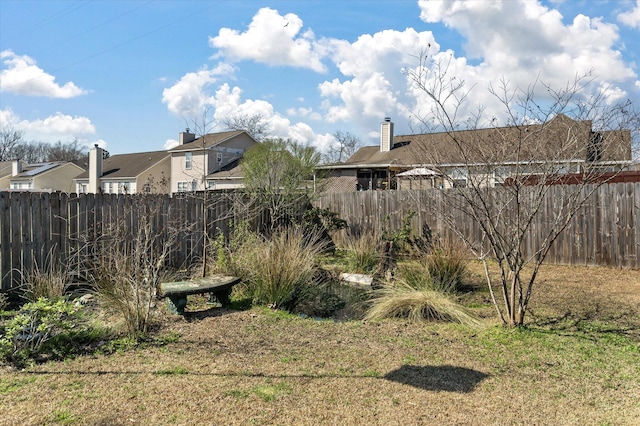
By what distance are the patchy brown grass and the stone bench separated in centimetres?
29

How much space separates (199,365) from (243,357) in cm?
39

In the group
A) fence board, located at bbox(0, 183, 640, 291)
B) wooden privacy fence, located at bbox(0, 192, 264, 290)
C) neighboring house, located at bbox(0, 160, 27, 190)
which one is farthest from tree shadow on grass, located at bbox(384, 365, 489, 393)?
neighboring house, located at bbox(0, 160, 27, 190)

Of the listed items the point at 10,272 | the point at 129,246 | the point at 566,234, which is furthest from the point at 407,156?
the point at 10,272

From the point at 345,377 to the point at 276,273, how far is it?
2.72m

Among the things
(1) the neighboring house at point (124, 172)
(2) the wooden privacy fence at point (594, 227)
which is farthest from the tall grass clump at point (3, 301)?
(1) the neighboring house at point (124, 172)

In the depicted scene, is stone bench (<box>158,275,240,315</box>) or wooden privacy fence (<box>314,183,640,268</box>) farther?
wooden privacy fence (<box>314,183,640,268</box>)

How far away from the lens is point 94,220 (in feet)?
24.7

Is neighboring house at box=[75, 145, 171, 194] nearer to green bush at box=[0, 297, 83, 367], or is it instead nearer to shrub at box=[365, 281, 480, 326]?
shrub at box=[365, 281, 480, 326]

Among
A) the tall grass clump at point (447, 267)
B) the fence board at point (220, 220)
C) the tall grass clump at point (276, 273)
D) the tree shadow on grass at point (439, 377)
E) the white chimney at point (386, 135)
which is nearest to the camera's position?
the tree shadow on grass at point (439, 377)

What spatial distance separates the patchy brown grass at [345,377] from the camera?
9.89 feet

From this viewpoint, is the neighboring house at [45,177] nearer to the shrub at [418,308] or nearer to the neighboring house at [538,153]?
the shrub at [418,308]

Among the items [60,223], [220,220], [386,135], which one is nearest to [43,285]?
[60,223]

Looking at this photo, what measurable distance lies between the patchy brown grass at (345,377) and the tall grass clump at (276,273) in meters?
0.75

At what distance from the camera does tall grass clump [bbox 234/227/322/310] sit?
20.3ft
